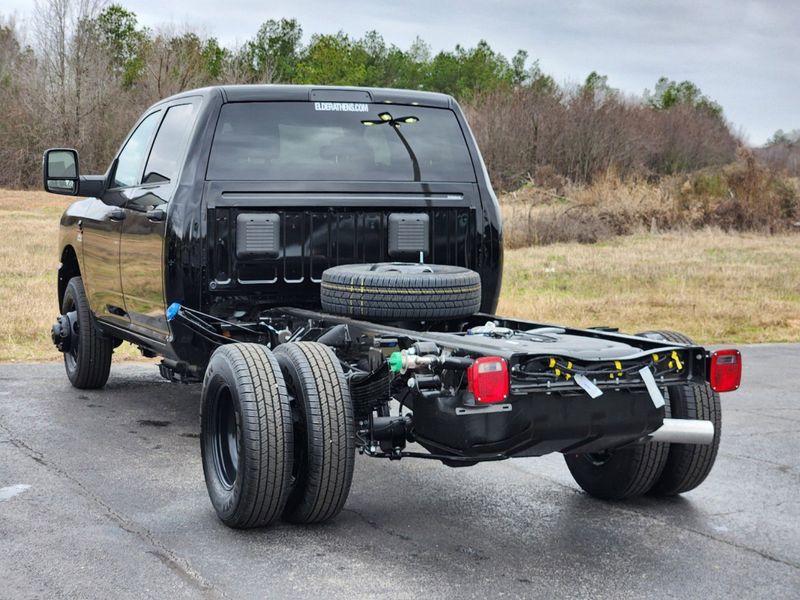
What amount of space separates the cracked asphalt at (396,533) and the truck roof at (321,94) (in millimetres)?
2165

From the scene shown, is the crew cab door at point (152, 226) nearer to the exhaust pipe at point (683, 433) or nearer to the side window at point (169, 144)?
the side window at point (169, 144)

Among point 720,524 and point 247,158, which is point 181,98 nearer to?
point 247,158

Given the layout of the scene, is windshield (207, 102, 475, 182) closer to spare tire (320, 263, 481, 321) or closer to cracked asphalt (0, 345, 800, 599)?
spare tire (320, 263, 481, 321)

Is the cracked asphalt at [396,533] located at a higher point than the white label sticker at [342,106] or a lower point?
lower

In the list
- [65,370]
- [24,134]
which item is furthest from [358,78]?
[65,370]

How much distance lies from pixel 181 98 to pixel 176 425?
2.17 m

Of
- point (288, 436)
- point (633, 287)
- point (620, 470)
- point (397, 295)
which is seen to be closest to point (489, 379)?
point (288, 436)

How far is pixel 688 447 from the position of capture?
5598mm

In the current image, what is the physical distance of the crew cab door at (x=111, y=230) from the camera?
24.7ft

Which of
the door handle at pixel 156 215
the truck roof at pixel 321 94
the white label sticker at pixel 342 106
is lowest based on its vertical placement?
the door handle at pixel 156 215

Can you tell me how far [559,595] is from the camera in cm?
437

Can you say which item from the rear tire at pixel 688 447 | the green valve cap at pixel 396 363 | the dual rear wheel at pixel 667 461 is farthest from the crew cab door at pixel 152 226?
the rear tire at pixel 688 447

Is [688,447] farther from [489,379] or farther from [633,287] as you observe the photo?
[633,287]

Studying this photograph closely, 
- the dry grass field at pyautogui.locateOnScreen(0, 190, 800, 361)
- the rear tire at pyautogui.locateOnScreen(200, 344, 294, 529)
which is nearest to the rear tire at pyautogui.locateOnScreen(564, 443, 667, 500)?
the rear tire at pyautogui.locateOnScreen(200, 344, 294, 529)
